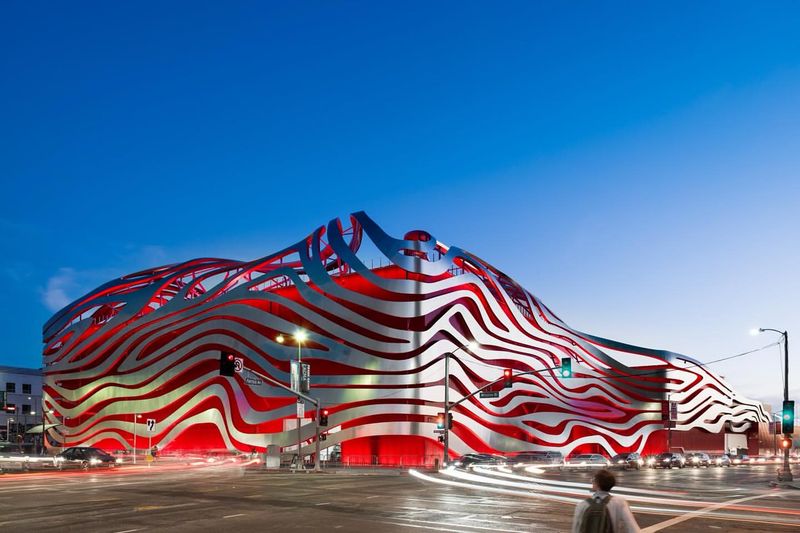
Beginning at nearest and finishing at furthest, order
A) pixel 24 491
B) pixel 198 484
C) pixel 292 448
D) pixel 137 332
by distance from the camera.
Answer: pixel 24 491, pixel 198 484, pixel 292 448, pixel 137 332

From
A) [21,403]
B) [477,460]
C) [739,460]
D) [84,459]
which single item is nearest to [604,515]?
[477,460]

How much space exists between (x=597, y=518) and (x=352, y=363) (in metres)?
62.3

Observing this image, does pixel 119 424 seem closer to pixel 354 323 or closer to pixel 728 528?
pixel 354 323

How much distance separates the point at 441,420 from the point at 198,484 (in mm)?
23191

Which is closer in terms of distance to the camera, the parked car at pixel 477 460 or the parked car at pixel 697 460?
the parked car at pixel 477 460

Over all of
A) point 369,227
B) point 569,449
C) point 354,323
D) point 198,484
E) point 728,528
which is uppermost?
point 369,227

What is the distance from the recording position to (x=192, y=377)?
82.7m

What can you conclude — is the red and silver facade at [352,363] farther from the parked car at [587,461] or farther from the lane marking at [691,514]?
the lane marking at [691,514]

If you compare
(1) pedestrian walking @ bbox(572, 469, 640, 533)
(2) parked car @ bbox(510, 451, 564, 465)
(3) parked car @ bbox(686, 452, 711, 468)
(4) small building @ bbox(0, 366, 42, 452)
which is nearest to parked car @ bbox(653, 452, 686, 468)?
(3) parked car @ bbox(686, 452, 711, 468)

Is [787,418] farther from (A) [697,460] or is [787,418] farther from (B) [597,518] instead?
(B) [597,518]

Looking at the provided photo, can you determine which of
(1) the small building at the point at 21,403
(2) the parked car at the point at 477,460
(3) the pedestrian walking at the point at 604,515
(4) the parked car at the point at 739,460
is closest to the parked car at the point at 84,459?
(2) the parked car at the point at 477,460

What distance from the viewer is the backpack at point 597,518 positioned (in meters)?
7.38

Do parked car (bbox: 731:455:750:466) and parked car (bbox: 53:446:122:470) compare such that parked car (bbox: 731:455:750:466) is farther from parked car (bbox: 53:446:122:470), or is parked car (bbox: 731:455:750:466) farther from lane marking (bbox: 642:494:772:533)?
parked car (bbox: 53:446:122:470)

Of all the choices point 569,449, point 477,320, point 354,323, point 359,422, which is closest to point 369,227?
point 354,323
